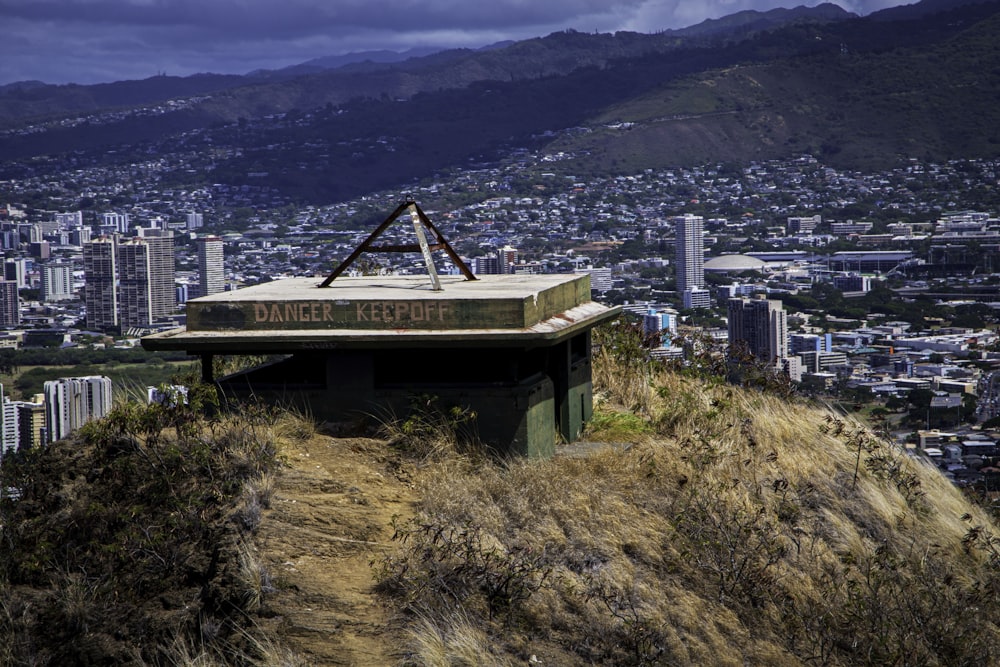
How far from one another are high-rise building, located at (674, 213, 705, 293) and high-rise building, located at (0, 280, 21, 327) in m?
43.8

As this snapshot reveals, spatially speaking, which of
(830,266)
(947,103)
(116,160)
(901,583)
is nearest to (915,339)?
(830,266)

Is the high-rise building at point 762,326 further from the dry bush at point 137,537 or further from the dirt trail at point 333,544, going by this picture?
the dry bush at point 137,537

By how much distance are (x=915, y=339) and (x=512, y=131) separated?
451 ft

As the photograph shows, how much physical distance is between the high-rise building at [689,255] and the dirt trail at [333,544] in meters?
77.6

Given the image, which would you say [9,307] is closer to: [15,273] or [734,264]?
[15,273]

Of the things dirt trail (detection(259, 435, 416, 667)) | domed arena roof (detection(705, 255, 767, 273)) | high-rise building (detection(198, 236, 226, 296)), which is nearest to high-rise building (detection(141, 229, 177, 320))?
high-rise building (detection(198, 236, 226, 296))

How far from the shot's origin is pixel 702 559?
7125 millimetres

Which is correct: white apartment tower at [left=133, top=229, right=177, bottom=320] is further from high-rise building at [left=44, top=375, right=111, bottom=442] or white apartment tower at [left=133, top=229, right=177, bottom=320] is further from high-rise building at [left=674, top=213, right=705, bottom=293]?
high-rise building at [left=44, top=375, right=111, bottom=442]

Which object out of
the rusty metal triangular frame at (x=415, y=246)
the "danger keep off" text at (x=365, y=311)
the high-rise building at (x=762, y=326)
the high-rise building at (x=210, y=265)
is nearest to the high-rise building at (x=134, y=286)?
the high-rise building at (x=210, y=265)

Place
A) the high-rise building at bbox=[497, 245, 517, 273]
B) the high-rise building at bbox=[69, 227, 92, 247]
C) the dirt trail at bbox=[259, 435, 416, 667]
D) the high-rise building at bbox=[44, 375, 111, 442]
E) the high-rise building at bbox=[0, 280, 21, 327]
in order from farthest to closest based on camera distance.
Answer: the high-rise building at bbox=[69, 227, 92, 247] → the high-rise building at bbox=[0, 280, 21, 327] → the high-rise building at bbox=[497, 245, 517, 273] → the high-rise building at bbox=[44, 375, 111, 442] → the dirt trail at bbox=[259, 435, 416, 667]

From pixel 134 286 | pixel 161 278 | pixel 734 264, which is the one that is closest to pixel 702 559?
pixel 134 286

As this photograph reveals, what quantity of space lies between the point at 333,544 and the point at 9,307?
7995 cm

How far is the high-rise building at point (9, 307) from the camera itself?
7956 centimetres

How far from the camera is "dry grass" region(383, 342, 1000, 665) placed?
6398 millimetres
